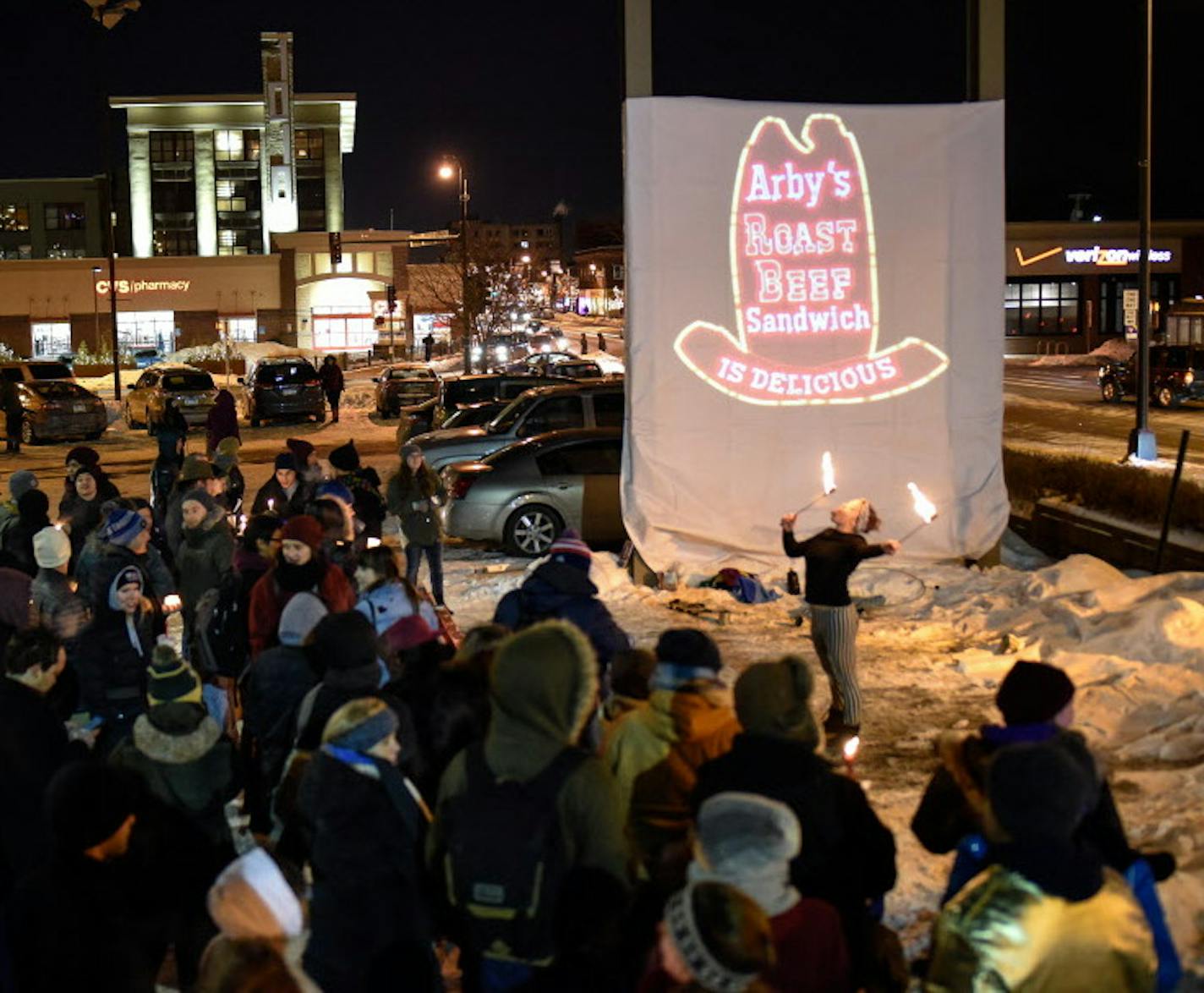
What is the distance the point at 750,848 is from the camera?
3.19 metres

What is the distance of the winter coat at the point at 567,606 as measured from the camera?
21.6 ft

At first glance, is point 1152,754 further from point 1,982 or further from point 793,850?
point 1,982

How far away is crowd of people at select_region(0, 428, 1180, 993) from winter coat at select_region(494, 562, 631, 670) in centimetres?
50

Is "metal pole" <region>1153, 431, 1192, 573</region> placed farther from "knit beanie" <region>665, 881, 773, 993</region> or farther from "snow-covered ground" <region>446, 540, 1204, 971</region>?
"knit beanie" <region>665, 881, 773, 993</region>

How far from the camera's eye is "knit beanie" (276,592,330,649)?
20.4ft

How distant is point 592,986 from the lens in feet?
12.4

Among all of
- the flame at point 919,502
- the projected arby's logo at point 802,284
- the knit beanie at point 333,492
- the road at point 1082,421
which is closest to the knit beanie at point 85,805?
the knit beanie at point 333,492

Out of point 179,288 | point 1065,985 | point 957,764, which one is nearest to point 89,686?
point 957,764

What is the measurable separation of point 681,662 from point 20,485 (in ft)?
22.6

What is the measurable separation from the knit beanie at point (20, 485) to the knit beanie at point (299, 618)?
4.38m

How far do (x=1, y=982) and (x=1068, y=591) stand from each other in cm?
966

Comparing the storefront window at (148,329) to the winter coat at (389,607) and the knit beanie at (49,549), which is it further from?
the winter coat at (389,607)

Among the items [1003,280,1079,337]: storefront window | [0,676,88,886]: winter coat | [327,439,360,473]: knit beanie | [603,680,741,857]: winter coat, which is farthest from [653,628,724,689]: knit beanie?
[1003,280,1079,337]: storefront window

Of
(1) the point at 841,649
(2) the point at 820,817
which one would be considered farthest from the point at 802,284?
(2) the point at 820,817
